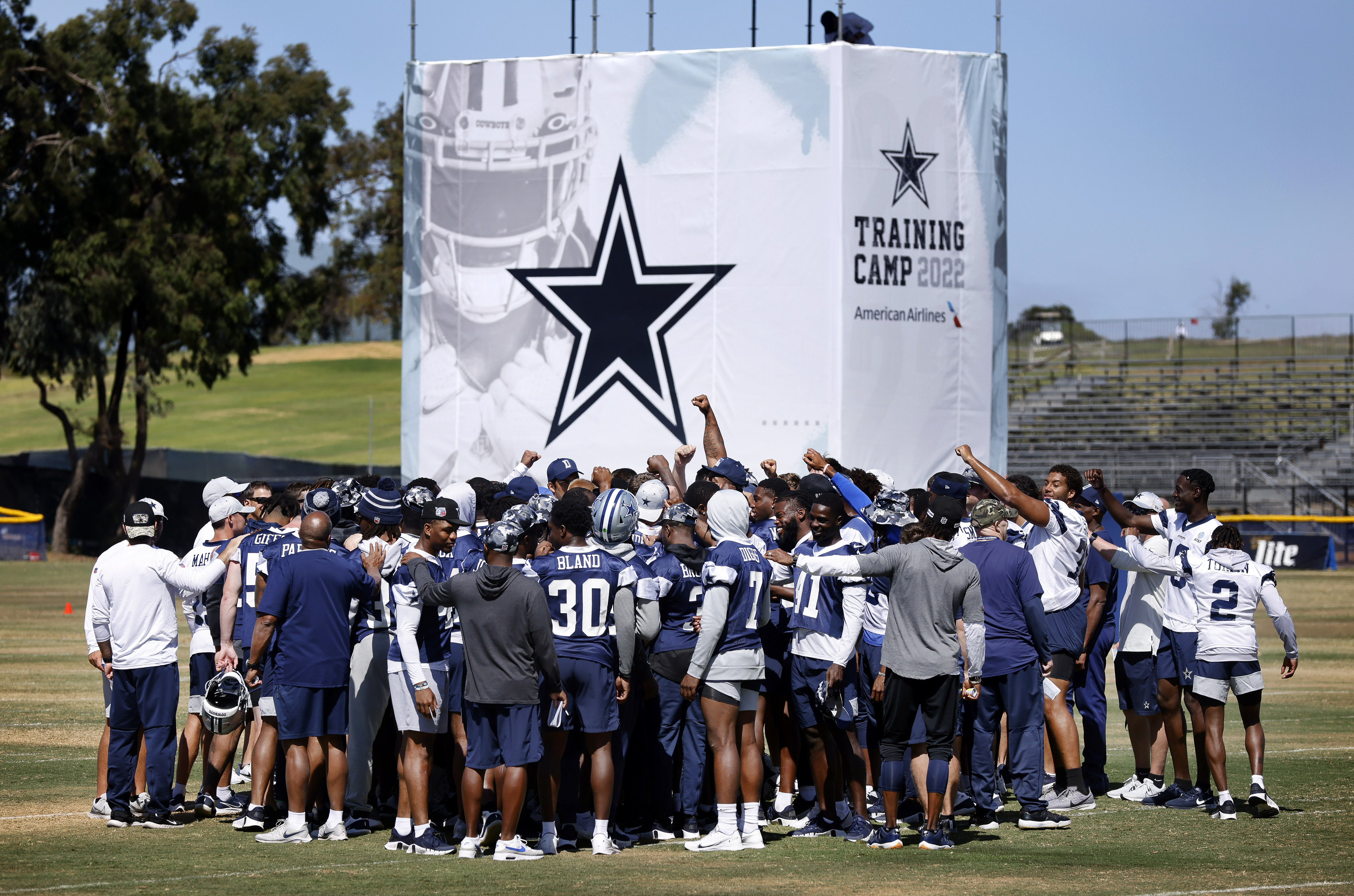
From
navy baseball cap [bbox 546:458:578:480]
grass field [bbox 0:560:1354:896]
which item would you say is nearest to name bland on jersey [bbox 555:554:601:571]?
grass field [bbox 0:560:1354:896]

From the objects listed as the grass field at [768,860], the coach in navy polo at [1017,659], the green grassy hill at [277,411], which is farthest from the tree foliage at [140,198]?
the coach in navy polo at [1017,659]

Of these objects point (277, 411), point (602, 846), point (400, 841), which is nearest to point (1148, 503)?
point (602, 846)

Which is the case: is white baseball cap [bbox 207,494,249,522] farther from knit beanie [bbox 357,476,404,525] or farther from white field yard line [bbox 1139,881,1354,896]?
white field yard line [bbox 1139,881,1354,896]

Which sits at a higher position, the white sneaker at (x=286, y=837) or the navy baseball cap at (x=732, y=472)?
the navy baseball cap at (x=732, y=472)

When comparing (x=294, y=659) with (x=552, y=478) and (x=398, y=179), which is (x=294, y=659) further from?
(x=398, y=179)

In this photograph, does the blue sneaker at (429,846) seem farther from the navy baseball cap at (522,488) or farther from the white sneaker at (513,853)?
the navy baseball cap at (522,488)

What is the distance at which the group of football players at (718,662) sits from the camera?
7.95 metres

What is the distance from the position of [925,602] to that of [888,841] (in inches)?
54.2

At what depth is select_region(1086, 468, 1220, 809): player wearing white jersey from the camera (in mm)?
9352

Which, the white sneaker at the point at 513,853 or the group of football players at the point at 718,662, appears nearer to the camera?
the white sneaker at the point at 513,853

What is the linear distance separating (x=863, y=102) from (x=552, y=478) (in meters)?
8.40

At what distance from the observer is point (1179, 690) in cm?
952

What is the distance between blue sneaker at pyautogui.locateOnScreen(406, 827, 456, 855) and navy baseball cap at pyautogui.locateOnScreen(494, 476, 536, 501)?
217 cm

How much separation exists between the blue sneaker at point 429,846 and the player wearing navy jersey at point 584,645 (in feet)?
1.81
